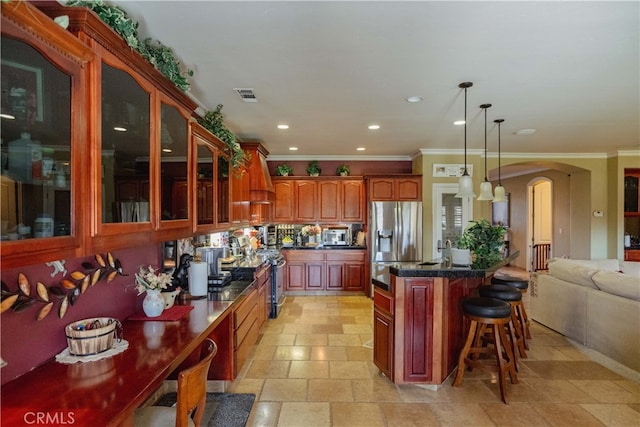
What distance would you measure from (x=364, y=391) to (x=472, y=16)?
9.62ft

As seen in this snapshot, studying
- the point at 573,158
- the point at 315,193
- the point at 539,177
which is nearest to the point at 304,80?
the point at 315,193

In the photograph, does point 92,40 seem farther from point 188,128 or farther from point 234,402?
point 234,402

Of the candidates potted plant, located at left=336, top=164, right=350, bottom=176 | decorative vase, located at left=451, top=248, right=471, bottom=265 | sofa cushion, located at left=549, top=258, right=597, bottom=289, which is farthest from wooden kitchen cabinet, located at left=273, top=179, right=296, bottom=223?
sofa cushion, located at left=549, top=258, right=597, bottom=289

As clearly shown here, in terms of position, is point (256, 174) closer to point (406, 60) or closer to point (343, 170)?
point (343, 170)

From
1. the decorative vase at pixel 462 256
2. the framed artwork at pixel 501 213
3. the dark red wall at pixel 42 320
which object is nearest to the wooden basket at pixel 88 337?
the dark red wall at pixel 42 320

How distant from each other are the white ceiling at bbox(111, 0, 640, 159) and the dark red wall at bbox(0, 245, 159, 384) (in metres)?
1.53

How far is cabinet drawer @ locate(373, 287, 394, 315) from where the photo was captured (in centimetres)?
299

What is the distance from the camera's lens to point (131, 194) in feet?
5.75

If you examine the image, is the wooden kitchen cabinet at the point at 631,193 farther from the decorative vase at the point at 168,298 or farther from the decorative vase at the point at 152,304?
the decorative vase at the point at 152,304

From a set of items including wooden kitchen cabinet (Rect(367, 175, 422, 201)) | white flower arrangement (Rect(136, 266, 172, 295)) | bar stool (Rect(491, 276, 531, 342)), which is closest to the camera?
white flower arrangement (Rect(136, 266, 172, 295))

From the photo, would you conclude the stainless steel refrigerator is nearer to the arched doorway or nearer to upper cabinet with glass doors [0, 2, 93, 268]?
the arched doorway

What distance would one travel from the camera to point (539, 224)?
9414 millimetres

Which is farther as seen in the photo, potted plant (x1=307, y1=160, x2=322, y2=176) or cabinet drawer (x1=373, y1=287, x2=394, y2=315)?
potted plant (x1=307, y1=160, x2=322, y2=176)

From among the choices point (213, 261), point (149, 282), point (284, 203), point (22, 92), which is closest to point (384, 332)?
point (213, 261)
